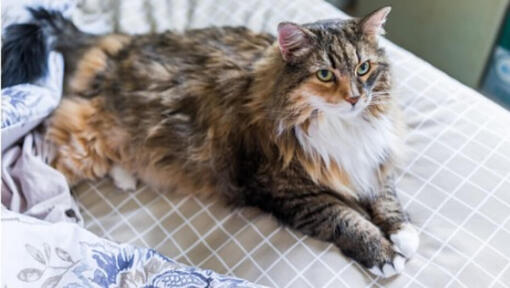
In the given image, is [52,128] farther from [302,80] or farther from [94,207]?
[302,80]

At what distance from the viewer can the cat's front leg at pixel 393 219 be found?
122 centimetres

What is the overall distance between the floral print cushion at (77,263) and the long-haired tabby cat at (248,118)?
1.21ft

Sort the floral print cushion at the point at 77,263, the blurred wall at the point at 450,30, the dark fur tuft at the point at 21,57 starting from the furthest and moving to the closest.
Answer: the blurred wall at the point at 450,30 → the dark fur tuft at the point at 21,57 → the floral print cushion at the point at 77,263

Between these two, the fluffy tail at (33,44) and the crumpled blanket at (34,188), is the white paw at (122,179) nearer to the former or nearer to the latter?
the crumpled blanket at (34,188)

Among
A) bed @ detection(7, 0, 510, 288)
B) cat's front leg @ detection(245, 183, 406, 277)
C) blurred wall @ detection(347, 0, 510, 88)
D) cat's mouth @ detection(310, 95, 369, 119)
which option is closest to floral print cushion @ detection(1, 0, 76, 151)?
bed @ detection(7, 0, 510, 288)

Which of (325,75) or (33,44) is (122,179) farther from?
(325,75)

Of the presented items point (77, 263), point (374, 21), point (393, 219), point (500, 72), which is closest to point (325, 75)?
point (374, 21)

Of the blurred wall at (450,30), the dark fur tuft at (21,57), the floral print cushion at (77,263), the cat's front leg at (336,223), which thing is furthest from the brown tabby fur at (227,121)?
the blurred wall at (450,30)

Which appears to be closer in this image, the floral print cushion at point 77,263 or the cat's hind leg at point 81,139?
the floral print cushion at point 77,263

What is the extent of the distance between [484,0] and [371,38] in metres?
1.22

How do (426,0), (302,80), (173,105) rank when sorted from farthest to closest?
(426,0) < (173,105) < (302,80)

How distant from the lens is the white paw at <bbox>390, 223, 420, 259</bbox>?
1211 mm

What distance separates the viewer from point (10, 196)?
4.35 ft

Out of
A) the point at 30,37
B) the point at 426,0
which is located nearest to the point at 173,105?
the point at 30,37
